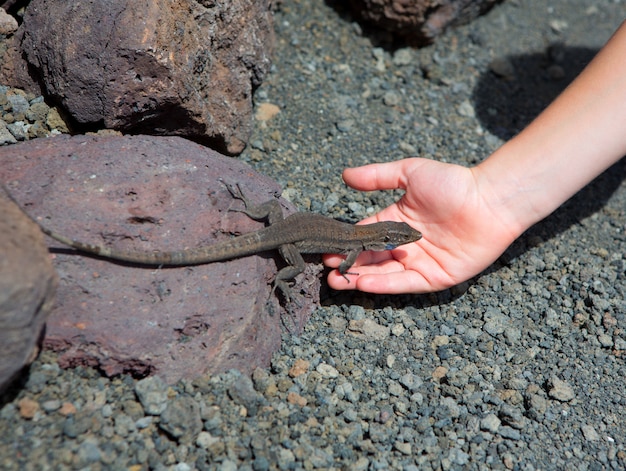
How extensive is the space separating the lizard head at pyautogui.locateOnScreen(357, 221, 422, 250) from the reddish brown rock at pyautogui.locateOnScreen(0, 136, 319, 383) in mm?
976

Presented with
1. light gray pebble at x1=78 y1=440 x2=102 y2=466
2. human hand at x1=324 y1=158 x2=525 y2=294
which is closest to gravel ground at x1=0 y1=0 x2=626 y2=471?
light gray pebble at x1=78 y1=440 x2=102 y2=466

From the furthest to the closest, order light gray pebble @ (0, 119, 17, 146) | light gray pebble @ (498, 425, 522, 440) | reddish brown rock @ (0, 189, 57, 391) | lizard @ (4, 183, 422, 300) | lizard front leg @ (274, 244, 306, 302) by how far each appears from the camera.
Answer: light gray pebble @ (0, 119, 17, 146), lizard front leg @ (274, 244, 306, 302), light gray pebble @ (498, 425, 522, 440), lizard @ (4, 183, 422, 300), reddish brown rock @ (0, 189, 57, 391)

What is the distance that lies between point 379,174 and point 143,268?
2.10 meters

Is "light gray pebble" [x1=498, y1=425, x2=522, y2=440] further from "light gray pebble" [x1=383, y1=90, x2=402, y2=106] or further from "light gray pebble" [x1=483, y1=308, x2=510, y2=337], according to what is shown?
"light gray pebble" [x1=383, y1=90, x2=402, y2=106]

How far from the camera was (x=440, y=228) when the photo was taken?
16.4 ft

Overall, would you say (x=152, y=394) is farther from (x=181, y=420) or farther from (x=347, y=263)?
(x=347, y=263)

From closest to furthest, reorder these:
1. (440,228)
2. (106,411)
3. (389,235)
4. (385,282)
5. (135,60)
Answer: (106,411) < (135,60) < (385,282) < (389,235) < (440,228)

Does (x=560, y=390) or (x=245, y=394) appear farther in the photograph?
(x=560, y=390)

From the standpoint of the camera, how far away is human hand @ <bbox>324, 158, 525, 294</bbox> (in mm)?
4793

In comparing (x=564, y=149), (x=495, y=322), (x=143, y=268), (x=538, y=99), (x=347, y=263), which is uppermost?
(x=564, y=149)

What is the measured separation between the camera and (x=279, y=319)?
4.53m

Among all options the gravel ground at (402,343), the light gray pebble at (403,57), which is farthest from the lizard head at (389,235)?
the light gray pebble at (403,57)

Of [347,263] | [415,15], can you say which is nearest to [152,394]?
[347,263]

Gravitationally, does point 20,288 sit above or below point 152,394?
above
